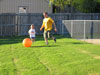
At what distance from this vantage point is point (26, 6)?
100ft

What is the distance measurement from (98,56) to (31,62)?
2734 millimetres

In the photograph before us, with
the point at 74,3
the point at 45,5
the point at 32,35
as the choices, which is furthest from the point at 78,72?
the point at 74,3

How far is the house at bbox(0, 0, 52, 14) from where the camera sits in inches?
1187

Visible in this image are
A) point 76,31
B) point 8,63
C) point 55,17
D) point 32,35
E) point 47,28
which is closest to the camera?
point 8,63

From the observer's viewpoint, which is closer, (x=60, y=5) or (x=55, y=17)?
(x=55, y=17)

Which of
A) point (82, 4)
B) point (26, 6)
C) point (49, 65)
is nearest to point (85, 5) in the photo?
point (82, 4)

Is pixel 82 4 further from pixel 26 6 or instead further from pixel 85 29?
pixel 85 29

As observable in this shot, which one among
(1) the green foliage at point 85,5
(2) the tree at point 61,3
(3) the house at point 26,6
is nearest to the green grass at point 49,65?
(3) the house at point 26,6

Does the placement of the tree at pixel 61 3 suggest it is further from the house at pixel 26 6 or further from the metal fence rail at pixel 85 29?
the metal fence rail at pixel 85 29

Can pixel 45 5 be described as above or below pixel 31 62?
above

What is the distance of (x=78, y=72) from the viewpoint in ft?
28.1

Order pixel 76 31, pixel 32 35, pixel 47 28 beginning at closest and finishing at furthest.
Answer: pixel 47 28 → pixel 32 35 → pixel 76 31

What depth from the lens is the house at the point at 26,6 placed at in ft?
98.9

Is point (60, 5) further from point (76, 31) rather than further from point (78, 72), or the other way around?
point (78, 72)
